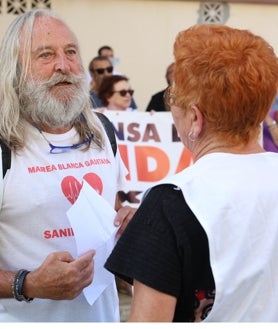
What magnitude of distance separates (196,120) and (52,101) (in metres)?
0.83

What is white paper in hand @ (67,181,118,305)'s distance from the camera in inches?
89.4

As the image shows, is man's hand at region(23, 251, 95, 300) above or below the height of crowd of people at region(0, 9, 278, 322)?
below

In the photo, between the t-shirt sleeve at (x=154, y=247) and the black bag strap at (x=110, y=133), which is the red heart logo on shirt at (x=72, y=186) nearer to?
the black bag strap at (x=110, y=133)

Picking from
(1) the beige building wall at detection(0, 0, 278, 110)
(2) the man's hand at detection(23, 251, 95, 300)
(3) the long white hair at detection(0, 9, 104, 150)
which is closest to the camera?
(2) the man's hand at detection(23, 251, 95, 300)

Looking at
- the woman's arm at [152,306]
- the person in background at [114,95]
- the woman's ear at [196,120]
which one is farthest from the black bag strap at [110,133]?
the person in background at [114,95]

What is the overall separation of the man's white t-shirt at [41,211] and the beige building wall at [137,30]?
6.71 metres

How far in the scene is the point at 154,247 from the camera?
5.49 feet

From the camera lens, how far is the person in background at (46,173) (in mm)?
2281

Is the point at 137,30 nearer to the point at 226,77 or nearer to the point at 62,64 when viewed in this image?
the point at 62,64

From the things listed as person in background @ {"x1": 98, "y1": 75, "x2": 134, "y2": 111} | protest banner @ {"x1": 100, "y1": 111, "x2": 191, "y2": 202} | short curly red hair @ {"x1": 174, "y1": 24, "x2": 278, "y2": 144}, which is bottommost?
protest banner @ {"x1": 100, "y1": 111, "x2": 191, "y2": 202}

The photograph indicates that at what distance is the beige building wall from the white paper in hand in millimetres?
6803

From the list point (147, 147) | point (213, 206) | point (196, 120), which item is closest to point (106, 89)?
point (147, 147)

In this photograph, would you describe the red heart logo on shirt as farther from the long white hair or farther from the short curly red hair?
the short curly red hair

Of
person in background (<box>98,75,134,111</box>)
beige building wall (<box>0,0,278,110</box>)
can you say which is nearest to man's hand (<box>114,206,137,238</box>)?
person in background (<box>98,75,134,111</box>)
